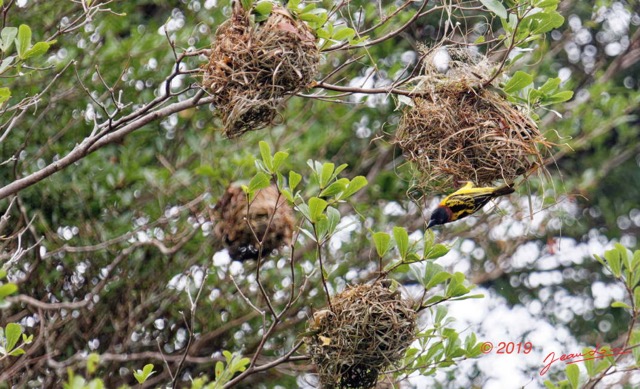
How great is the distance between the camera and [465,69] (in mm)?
2980

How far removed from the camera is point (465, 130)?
9.37 feet

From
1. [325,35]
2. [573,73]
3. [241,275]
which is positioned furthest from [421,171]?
[573,73]

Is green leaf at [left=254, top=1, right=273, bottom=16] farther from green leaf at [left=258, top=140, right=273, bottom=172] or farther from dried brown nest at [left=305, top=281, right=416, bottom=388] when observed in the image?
dried brown nest at [left=305, top=281, right=416, bottom=388]

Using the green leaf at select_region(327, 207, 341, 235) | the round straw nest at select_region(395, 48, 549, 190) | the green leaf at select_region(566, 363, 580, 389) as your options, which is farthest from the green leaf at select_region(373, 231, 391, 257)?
the green leaf at select_region(566, 363, 580, 389)

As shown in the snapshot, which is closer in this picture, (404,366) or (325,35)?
(325,35)

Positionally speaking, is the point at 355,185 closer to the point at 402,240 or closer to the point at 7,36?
the point at 402,240

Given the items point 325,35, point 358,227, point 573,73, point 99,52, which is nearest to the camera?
point 325,35

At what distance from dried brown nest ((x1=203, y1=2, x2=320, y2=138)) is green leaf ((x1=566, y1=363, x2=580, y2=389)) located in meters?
1.34

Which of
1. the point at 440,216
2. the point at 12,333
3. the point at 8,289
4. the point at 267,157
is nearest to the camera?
the point at 8,289

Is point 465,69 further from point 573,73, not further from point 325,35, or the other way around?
point 573,73

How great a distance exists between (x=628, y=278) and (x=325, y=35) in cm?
136

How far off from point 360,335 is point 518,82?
3.14 feet

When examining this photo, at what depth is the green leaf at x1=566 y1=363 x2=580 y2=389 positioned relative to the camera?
10.3ft
